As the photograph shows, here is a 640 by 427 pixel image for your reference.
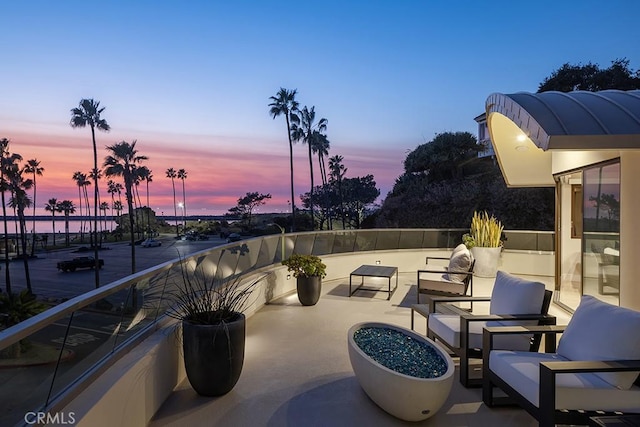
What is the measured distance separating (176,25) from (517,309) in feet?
34.5

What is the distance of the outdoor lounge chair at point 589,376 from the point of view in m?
2.18

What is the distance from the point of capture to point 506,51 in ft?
54.1

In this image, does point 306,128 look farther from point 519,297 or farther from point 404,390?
point 404,390

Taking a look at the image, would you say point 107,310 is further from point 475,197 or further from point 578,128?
point 475,197

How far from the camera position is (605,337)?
2.38m

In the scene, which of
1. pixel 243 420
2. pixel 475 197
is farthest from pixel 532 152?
pixel 475 197

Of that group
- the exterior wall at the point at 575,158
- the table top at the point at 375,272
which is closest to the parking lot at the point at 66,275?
the table top at the point at 375,272

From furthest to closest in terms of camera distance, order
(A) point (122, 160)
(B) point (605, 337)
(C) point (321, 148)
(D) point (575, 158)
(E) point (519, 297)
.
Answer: (C) point (321, 148), (A) point (122, 160), (D) point (575, 158), (E) point (519, 297), (B) point (605, 337)

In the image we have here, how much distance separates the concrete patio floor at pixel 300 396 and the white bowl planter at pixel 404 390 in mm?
126

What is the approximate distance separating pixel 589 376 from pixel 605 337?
0.27m

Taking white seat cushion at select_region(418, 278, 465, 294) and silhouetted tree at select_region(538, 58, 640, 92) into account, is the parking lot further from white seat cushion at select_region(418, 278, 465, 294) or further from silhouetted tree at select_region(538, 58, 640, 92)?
silhouetted tree at select_region(538, 58, 640, 92)

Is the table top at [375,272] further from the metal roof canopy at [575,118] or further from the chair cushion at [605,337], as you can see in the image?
the chair cushion at [605,337]

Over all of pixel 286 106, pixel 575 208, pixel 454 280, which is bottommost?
pixel 454 280

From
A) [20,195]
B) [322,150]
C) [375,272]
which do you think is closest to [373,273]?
[375,272]
